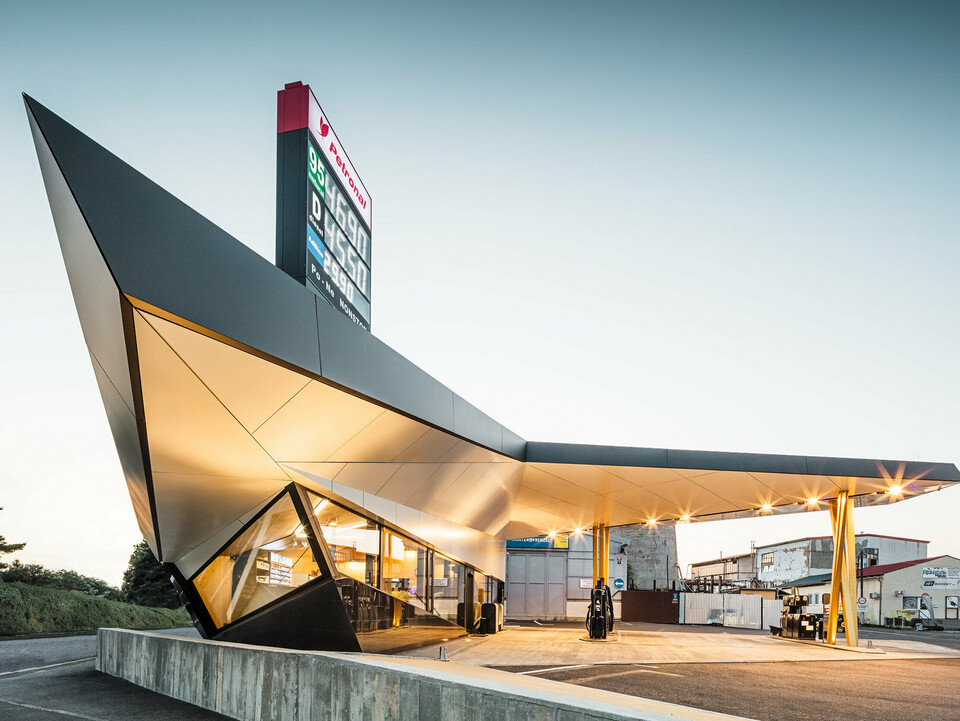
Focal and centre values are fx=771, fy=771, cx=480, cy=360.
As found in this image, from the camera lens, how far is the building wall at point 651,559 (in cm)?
5856

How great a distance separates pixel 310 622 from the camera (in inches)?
481

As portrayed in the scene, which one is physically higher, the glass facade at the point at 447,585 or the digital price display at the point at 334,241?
the digital price display at the point at 334,241

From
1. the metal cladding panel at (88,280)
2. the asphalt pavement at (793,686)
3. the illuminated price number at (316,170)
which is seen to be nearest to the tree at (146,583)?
A: the illuminated price number at (316,170)

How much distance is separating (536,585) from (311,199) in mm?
36308

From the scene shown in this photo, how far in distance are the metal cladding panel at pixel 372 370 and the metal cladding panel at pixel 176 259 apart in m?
0.48

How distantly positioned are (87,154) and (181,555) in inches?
387

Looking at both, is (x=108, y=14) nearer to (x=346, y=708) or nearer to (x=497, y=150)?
(x=497, y=150)

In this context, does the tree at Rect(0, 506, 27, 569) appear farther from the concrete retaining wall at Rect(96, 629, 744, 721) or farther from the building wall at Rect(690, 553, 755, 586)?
the building wall at Rect(690, 553, 755, 586)

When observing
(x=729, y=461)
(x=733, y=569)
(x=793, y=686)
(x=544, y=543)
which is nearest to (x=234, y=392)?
(x=793, y=686)

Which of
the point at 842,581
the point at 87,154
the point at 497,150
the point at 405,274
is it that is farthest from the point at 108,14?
the point at 405,274

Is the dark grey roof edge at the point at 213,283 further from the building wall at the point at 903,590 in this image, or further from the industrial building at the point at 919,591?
the building wall at the point at 903,590

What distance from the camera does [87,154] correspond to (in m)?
6.62

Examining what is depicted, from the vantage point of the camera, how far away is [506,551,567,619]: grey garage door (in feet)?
148

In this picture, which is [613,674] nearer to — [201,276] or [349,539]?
[349,539]
